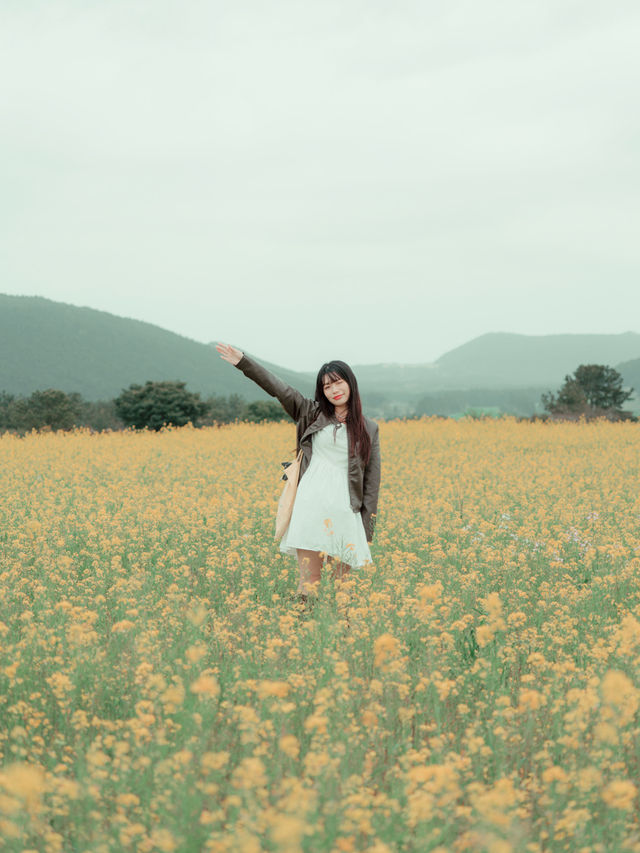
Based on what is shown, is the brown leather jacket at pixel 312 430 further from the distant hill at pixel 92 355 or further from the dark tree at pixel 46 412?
the distant hill at pixel 92 355

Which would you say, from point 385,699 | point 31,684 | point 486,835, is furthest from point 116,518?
point 486,835

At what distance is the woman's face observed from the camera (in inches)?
208

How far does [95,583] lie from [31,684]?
202 centimetres

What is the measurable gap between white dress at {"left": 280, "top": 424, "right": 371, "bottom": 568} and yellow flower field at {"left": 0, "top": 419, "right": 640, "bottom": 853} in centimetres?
30

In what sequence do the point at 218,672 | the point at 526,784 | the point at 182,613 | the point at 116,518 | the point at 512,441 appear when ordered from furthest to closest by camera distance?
the point at 512,441
the point at 116,518
the point at 182,613
the point at 218,672
the point at 526,784

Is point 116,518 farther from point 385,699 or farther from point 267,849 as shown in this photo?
point 267,849

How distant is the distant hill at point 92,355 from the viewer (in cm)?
14662

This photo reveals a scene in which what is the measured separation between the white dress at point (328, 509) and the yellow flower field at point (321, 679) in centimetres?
30

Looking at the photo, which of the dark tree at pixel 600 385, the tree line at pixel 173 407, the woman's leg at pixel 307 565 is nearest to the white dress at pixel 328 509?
the woman's leg at pixel 307 565

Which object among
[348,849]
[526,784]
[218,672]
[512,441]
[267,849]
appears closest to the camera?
[348,849]

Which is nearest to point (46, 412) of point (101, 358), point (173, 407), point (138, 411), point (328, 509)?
point (138, 411)

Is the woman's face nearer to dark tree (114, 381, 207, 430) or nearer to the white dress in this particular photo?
the white dress

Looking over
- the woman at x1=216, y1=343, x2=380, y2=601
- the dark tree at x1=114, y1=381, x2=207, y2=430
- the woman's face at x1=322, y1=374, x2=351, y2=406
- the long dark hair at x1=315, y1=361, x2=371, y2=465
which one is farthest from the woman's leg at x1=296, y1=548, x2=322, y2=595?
the dark tree at x1=114, y1=381, x2=207, y2=430

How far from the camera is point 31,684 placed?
3.62m
